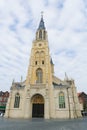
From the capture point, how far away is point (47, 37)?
45219mm

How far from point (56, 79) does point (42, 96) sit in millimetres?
9506

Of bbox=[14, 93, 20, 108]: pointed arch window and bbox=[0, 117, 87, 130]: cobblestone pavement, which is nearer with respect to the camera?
bbox=[0, 117, 87, 130]: cobblestone pavement

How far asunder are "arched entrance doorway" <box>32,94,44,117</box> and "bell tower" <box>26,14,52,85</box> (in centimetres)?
417

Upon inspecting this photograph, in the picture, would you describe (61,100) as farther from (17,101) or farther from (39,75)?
(17,101)

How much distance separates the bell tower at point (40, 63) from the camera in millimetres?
37031

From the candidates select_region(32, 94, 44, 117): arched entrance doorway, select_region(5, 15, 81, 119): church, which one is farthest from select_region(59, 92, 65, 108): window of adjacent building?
select_region(32, 94, 44, 117): arched entrance doorway

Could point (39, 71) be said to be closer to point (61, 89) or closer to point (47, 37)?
point (61, 89)

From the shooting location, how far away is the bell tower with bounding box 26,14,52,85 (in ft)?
121

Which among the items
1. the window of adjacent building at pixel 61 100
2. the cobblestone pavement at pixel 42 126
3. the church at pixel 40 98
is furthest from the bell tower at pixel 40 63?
the cobblestone pavement at pixel 42 126

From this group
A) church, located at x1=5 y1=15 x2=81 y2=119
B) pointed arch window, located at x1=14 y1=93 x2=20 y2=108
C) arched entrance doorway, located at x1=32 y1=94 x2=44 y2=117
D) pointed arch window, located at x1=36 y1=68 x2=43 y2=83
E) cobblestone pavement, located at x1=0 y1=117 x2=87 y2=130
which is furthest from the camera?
pointed arch window, located at x1=36 y1=68 x2=43 y2=83

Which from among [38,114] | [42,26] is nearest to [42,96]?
[38,114]

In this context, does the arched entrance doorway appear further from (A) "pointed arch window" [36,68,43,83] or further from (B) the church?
(A) "pointed arch window" [36,68,43,83]

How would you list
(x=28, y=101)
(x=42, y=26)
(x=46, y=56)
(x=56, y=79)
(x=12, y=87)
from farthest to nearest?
(x=42, y=26), (x=56, y=79), (x=46, y=56), (x=12, y=87), (x=28, y=101)

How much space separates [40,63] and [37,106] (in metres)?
11.8
